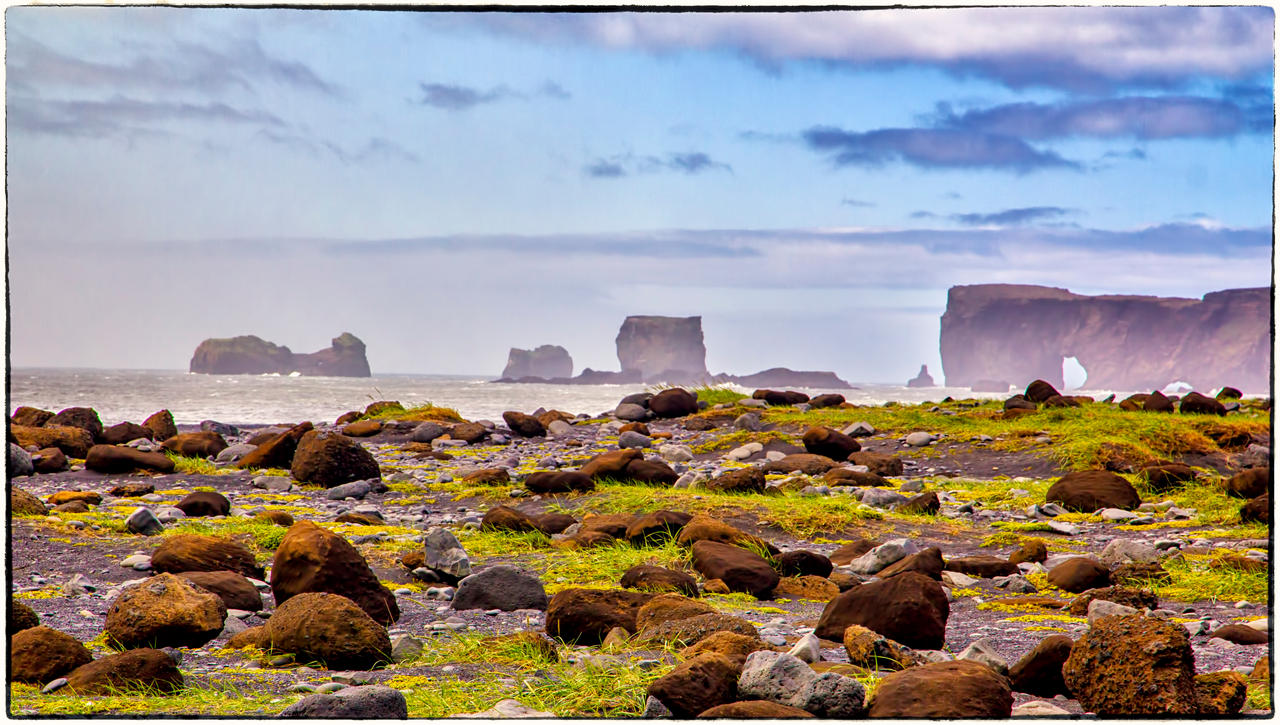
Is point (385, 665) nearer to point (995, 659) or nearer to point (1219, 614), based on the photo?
point (995, 659)

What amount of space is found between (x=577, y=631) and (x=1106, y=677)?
6.79 ft

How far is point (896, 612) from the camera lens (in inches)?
155

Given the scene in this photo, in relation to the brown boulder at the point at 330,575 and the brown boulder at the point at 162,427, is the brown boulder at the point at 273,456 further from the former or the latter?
the brown boulder at the point at 330,575

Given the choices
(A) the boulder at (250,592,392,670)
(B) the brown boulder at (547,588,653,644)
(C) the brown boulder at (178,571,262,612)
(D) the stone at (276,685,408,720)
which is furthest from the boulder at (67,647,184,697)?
(B) the brown boulder at (547,588,653,644)

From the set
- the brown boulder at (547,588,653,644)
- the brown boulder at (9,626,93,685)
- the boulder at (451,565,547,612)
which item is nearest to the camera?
the brown boulder at (9,626,93,685)

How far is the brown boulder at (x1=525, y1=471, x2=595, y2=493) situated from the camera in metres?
8.73

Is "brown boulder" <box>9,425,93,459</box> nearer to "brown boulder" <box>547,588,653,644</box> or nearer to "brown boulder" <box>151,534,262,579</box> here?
"brown boulder" <box>151,534,262,579</box>

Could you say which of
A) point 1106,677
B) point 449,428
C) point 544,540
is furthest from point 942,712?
point 449,428

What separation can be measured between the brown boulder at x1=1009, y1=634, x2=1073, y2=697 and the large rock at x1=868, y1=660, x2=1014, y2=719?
0.36m

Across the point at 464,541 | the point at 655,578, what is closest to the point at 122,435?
the point at 464,541

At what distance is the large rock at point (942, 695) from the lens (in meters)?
2.75

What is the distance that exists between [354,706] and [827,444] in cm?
899

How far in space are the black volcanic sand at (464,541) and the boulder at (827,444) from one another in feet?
2.20

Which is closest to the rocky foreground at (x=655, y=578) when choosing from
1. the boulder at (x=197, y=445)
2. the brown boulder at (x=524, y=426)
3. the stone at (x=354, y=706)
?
the stone at (x=354, y=706)
